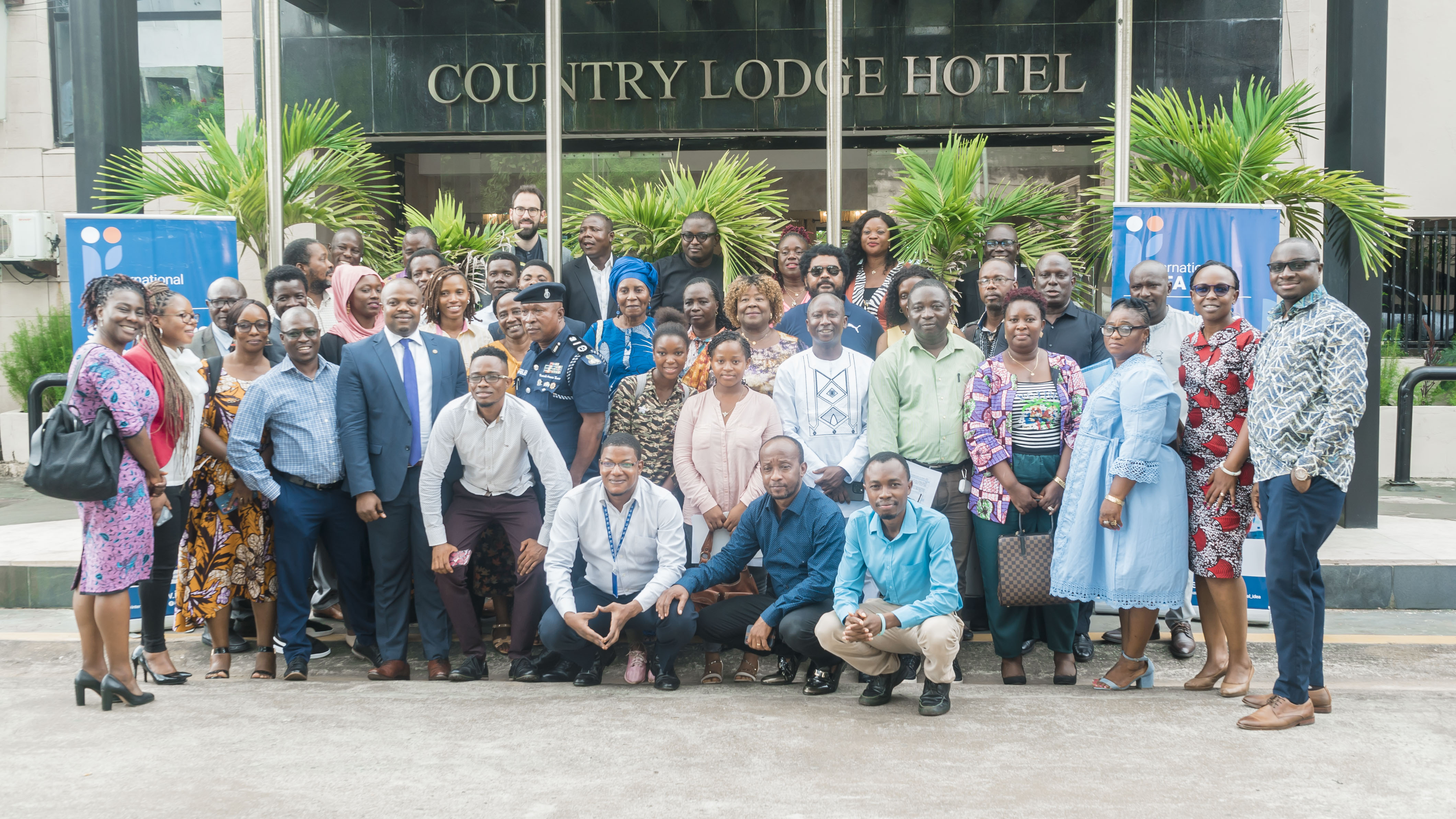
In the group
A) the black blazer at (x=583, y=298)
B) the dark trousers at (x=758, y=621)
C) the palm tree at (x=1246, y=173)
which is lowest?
the dark trousers at (x=758, y=621)

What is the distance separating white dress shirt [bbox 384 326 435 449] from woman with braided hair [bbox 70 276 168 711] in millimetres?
1110

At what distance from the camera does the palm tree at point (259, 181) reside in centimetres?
812

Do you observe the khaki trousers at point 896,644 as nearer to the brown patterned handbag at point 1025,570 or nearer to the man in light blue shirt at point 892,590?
the man in light blue shirt at point 892,590

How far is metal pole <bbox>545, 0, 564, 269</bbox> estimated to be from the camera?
27.9ft

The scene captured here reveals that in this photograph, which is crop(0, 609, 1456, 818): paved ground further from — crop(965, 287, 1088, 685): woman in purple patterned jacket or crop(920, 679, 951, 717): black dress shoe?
crop(965, 287, 1088, 685): woman in purple patterned jacket

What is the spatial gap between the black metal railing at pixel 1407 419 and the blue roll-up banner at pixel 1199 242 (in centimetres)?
314

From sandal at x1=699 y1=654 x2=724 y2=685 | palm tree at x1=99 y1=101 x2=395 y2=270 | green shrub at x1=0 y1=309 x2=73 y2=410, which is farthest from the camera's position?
green shrub at x1=0 y1=309 x2=73 y2=410

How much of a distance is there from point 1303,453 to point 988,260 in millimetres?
2581

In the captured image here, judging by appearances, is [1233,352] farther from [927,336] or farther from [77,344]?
[77,344]

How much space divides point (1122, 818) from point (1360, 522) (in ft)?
17.7

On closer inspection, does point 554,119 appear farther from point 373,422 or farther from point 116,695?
point 116,695

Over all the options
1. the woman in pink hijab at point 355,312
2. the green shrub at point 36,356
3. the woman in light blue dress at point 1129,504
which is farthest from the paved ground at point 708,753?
the green shrub at point 36,356

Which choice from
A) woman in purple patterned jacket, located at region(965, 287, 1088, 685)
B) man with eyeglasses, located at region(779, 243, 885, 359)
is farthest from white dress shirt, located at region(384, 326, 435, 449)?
woman in purple patterned jacket, located at region(965, 287, 1088, 685)

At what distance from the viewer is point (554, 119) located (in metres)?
8.73
